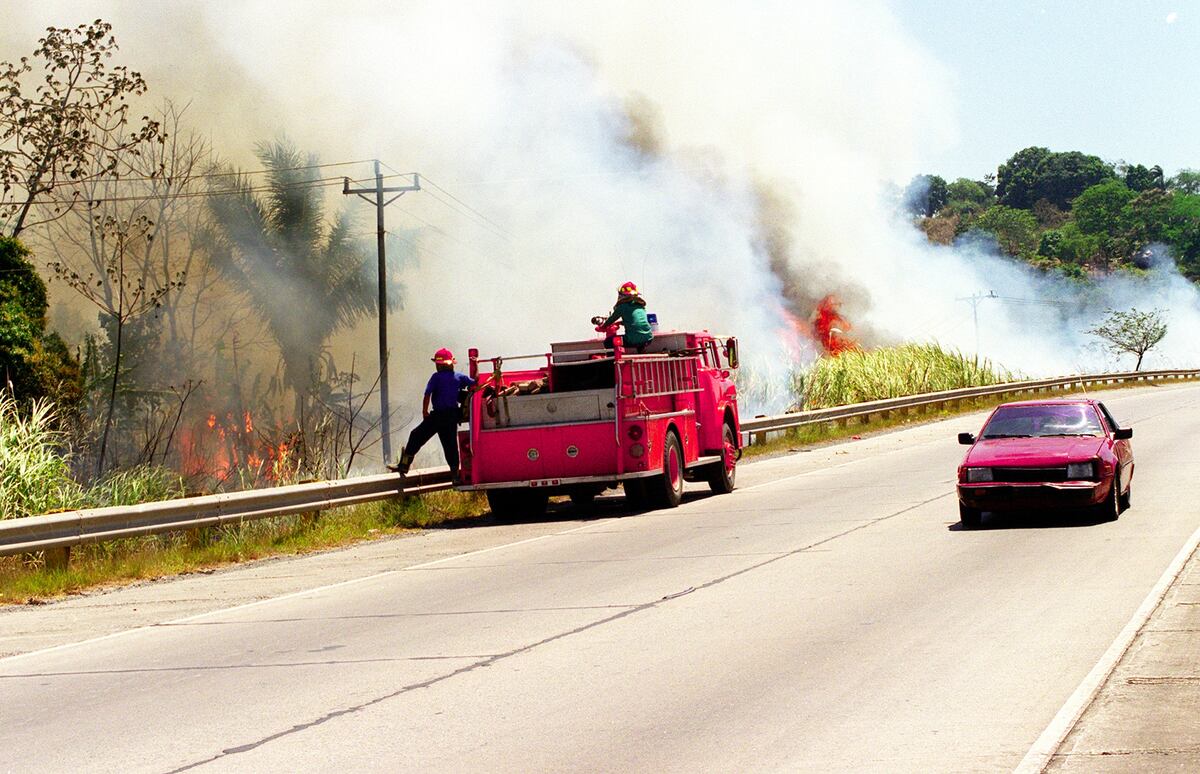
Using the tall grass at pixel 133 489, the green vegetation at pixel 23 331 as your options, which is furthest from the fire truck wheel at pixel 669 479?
the green vegetation at pixel 23 331

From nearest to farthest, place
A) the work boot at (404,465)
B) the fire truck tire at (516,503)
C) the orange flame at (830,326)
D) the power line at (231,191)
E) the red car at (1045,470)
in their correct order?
the red car at (1045,470)
the work boot at (404,465)
the fire truck tire at (516,503)
the power line at (231,191)
the orange flame at (830,326)

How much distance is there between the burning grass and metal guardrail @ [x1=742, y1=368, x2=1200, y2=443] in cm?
1172

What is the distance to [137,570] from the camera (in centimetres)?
1502

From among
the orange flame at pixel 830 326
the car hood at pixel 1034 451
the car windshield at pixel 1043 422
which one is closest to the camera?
the car hood at pixel 1034 451

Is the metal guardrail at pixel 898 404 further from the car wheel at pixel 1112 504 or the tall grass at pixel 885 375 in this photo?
the car wheel at pixel 1112 504

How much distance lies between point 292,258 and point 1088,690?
130 ft

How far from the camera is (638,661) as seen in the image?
899 centimetres

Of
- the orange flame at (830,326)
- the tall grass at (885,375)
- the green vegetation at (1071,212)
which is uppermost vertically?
the green vegetation at (1071,212)

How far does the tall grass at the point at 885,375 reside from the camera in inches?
1547

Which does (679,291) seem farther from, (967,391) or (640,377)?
(640,377)

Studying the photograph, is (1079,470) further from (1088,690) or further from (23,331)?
(23,331)

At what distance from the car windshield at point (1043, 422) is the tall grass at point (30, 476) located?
10.1 meters

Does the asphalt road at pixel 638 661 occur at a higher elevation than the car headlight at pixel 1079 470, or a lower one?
lower

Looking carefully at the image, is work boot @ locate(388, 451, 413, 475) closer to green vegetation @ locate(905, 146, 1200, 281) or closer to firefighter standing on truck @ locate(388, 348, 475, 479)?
firefighter standing on truck @ locate(388, 348, 475, 479)
